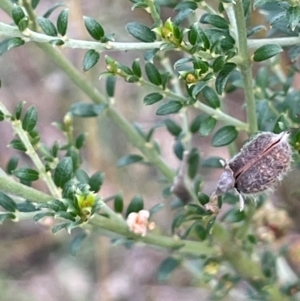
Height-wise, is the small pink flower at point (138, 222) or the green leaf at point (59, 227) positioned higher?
the green leaf at point (59, 227)

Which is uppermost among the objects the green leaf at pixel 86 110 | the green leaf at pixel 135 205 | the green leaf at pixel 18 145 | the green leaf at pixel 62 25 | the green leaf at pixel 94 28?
the green leaf at pixel 62 25

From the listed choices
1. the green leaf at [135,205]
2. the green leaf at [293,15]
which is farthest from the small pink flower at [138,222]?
the green leaf at [293,15]

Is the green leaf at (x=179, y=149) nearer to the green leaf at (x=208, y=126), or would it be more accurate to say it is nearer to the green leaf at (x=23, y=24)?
the green leaf at (x=208, y=126)

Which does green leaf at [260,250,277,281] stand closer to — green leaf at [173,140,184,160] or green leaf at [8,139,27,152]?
green leaf at [173,140,184,160]

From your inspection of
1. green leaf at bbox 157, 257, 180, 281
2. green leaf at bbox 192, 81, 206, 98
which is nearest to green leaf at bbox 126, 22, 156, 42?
green leaf at bbox 192, 81, 206, 98

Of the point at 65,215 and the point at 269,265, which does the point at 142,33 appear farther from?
the point at 269,265

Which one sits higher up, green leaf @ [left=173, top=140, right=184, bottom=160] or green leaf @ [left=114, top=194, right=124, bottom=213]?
green leaf @ [left=114, top=194, right=124, bottom=213]
